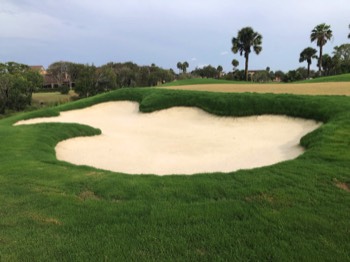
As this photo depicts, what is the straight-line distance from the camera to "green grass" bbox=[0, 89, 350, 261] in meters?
4.70

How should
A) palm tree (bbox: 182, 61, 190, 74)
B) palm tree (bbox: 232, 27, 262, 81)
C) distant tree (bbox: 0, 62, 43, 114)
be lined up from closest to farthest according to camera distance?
distant tree (bbox: 0, 62, 43, 114), palm tree (bbox: 232, 27, 262, 81), palm tree (bbox: 182, 61, 190, 74)

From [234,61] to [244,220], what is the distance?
11456 centimetres

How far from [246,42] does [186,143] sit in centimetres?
5702

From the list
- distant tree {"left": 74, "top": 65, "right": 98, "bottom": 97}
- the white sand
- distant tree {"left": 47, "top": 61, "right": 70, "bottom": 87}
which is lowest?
the white sand

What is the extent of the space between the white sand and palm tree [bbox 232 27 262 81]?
49195mm

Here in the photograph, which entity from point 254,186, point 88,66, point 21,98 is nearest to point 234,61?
point 88,66

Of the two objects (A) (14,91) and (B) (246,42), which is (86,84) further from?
(B) (246,42)

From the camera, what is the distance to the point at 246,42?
67.1m

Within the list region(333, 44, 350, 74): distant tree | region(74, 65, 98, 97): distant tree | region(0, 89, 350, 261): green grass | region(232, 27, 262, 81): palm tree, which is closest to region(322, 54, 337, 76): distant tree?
region(333, 44, 350, 74): distant tree

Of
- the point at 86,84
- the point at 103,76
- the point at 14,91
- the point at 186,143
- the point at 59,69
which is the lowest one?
the point at 186,143

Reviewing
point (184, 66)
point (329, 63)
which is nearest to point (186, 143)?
point (329, 63)

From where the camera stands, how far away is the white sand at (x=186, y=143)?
447 inches

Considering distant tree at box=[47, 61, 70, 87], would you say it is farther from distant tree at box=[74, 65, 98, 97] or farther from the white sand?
the white sand

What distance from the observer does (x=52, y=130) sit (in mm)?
15969
